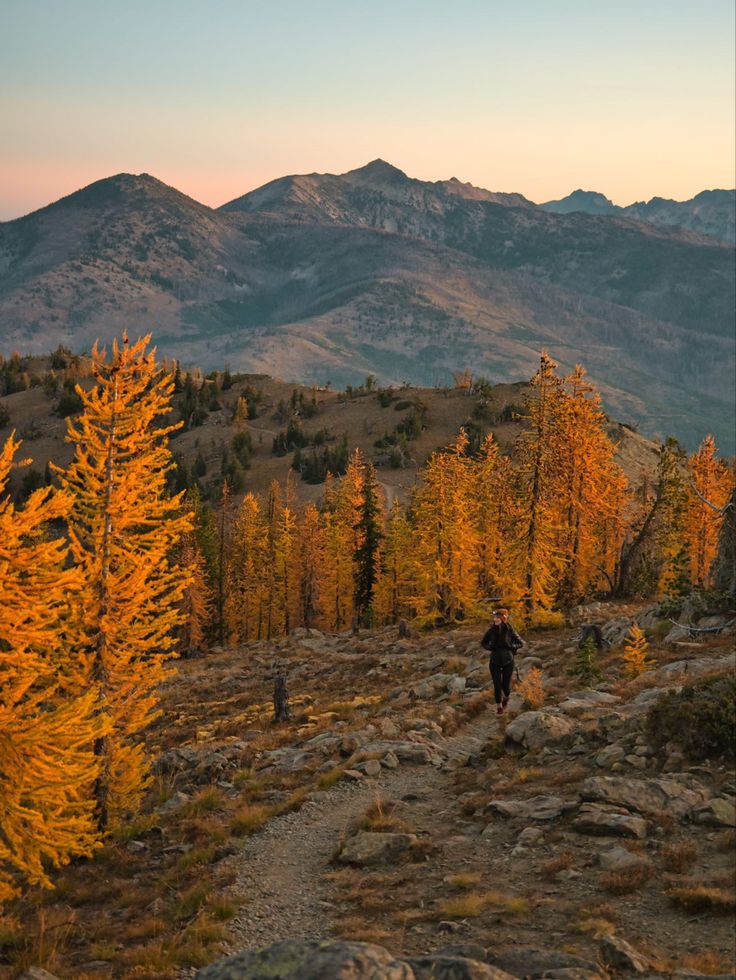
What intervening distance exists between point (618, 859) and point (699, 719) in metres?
3.64

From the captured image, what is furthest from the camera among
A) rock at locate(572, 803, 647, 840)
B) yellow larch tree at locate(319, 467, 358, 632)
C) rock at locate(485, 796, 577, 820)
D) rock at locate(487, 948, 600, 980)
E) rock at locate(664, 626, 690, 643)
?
yellow larch tree at locate(319, 467, 358, 632)

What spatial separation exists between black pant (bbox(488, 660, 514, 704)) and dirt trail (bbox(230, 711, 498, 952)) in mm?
869

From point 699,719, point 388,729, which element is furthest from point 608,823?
point 388,729

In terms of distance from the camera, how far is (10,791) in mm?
12398

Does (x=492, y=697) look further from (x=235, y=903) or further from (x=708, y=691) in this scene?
(x=235, y=903)

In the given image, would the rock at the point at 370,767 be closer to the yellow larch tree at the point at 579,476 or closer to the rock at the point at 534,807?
the rock at the point at 534,807

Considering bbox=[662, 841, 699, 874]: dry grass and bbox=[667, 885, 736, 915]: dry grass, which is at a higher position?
bbox=[667, 885, 736, 915]: dry grass

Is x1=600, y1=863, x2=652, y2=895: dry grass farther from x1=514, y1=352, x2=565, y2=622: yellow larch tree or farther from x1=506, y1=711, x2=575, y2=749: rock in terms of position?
x1=514, y1=352, x2=565, y2=622: yellow larch tree

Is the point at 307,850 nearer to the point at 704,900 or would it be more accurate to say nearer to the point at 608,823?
the point at 608,823

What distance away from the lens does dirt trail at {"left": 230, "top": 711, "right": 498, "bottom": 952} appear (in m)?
10.7

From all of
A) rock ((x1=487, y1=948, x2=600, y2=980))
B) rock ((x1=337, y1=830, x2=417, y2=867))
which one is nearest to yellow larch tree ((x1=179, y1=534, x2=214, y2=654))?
rock ((x1=337, y1=830, x2=417, y2=867))

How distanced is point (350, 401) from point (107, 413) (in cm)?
12710

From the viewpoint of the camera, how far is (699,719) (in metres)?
13.2

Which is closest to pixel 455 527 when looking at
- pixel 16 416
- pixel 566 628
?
pixel 566 628
